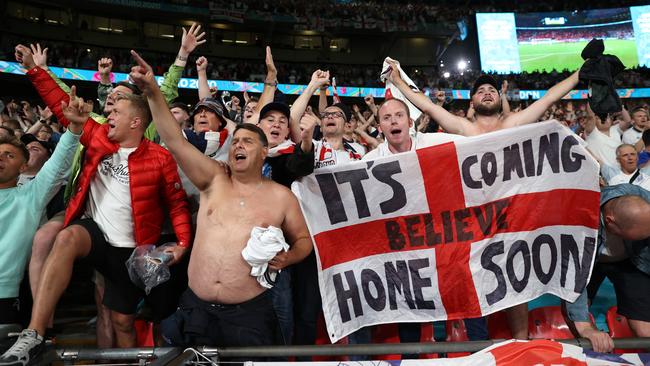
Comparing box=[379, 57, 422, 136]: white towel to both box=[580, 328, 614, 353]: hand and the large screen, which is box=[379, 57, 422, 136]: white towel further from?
the large screen

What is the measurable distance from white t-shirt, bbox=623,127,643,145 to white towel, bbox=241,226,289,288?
245 inches

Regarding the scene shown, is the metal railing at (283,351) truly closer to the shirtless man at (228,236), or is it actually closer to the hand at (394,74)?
the shirtless man at (228,236)

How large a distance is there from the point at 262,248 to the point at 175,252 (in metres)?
0.73

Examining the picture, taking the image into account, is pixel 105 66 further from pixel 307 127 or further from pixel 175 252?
pixel 307 127

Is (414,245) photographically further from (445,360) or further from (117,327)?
(117,327)

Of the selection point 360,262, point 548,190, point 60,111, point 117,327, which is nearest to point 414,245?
point 360,262

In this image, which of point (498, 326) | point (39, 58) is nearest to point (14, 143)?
point (39, 58)

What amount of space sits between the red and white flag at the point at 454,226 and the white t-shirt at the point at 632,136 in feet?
15.1

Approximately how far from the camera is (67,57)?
→ 2098 centimetres

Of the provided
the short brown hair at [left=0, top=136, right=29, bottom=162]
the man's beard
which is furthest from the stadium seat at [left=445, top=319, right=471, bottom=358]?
the short brown hair at [left=0, top=136, right=29, bottom=162]

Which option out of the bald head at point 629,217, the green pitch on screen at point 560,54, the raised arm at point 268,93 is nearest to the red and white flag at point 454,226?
the bald head at point 629,217

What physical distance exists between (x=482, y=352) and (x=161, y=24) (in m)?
28.9

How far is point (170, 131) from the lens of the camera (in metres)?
2.46

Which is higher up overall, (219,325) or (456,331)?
(219,325)
